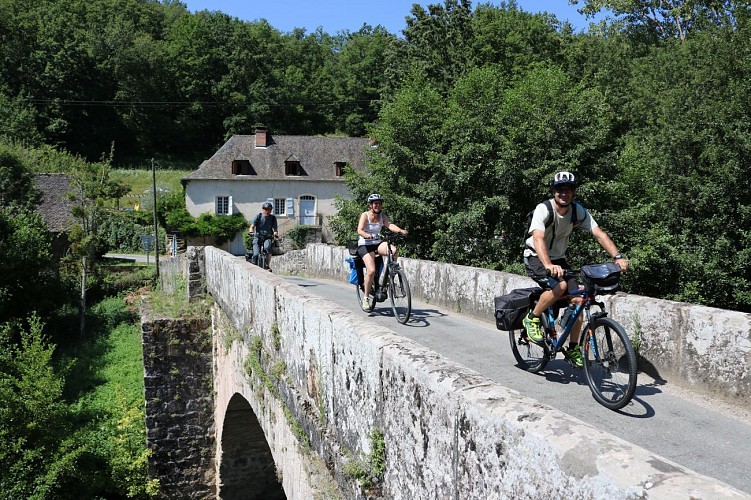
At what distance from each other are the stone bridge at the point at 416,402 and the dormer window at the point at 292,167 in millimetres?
38553

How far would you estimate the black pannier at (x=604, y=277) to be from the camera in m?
4.92

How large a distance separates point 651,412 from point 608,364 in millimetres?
446

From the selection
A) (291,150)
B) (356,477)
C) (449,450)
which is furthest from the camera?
(291,150)

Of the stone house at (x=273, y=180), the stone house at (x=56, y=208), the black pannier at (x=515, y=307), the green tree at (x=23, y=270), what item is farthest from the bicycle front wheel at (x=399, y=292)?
the stone house at (x=273, y=180)

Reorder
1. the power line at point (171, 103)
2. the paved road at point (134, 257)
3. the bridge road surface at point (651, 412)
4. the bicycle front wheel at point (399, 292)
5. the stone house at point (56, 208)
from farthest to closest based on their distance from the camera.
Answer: the power line at point (171, 103)
the paved road at point (134, 257)
the stone house at point (56, 208)
the bicycle front wheel at point (399, 292)
the bridge road surface at point (651, 412)

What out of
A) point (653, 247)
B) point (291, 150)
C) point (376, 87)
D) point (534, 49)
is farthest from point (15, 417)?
point (376, 87)

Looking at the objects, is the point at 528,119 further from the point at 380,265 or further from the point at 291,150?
the point at 291,150

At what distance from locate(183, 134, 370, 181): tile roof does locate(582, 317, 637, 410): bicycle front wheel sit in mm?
45295

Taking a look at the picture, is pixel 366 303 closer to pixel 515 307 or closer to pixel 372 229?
pixel 372 229

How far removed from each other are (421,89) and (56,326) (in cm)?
2451

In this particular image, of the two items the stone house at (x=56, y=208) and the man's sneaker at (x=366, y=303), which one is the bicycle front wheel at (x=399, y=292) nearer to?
the man's sneaker at (x=366, y=303)

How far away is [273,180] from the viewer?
49.8 metres

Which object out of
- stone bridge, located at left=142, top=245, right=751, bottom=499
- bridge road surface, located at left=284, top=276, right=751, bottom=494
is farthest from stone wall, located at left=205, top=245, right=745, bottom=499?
bridge road surface, located at left=284, top=276, right=751, bottom=494

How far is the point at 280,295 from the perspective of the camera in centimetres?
628
